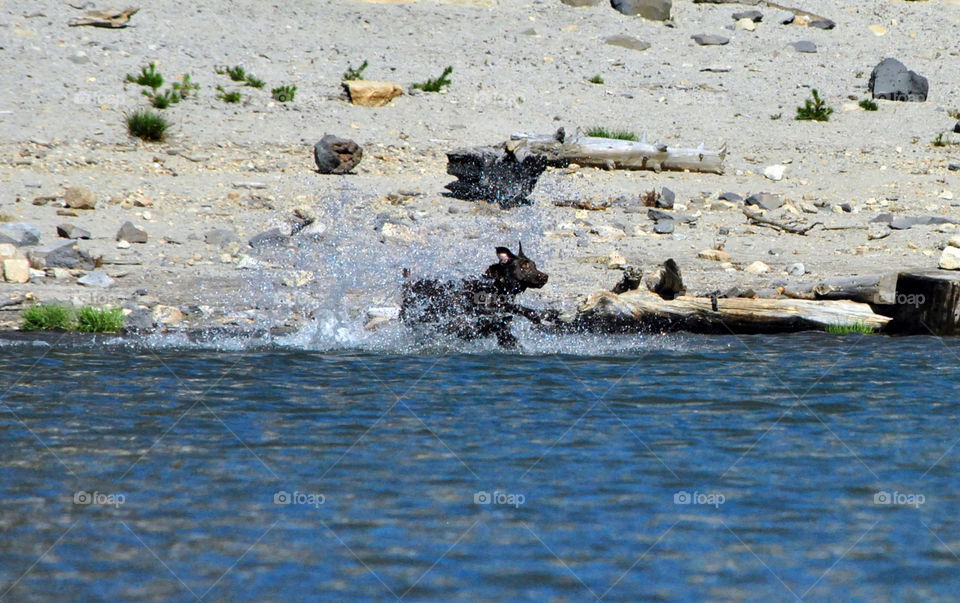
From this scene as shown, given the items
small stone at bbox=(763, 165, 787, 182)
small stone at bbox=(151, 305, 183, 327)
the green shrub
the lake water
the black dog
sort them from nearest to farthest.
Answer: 1. the lake water
2. the black dog
3. small stone at bbox=(151, 305, 183, 327)
4. small stone at bbox=(763, 165, 787, 182)
5. the green shrub

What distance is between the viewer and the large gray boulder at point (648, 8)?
2239 centimetres

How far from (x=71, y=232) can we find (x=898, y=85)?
1408 cm

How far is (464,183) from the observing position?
14219mm

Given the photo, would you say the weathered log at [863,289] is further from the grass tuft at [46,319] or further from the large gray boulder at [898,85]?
the large gray boulder at [898,85]

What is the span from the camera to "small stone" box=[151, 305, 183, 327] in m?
10.0

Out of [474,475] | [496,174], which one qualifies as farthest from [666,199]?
[474,475]

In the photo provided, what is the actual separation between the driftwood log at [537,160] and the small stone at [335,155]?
1.48 metres

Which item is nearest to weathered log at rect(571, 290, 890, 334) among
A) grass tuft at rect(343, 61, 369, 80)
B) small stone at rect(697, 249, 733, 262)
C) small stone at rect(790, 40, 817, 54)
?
small stone at rect(697, 249, 733, 262)

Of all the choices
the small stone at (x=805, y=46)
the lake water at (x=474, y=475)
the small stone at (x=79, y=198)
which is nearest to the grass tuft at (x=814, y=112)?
the small stone at (x=805, y=46)

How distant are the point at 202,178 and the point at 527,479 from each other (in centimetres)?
962

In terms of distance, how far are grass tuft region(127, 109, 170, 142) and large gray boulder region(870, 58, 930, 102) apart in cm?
1201

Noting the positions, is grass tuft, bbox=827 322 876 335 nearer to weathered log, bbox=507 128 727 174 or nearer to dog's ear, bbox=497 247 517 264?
dog's ear, bbox=497 247 517 264

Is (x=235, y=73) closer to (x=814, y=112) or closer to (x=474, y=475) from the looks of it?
(x=814, y=112)

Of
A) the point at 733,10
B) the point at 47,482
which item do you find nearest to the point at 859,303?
the point at 47,482
